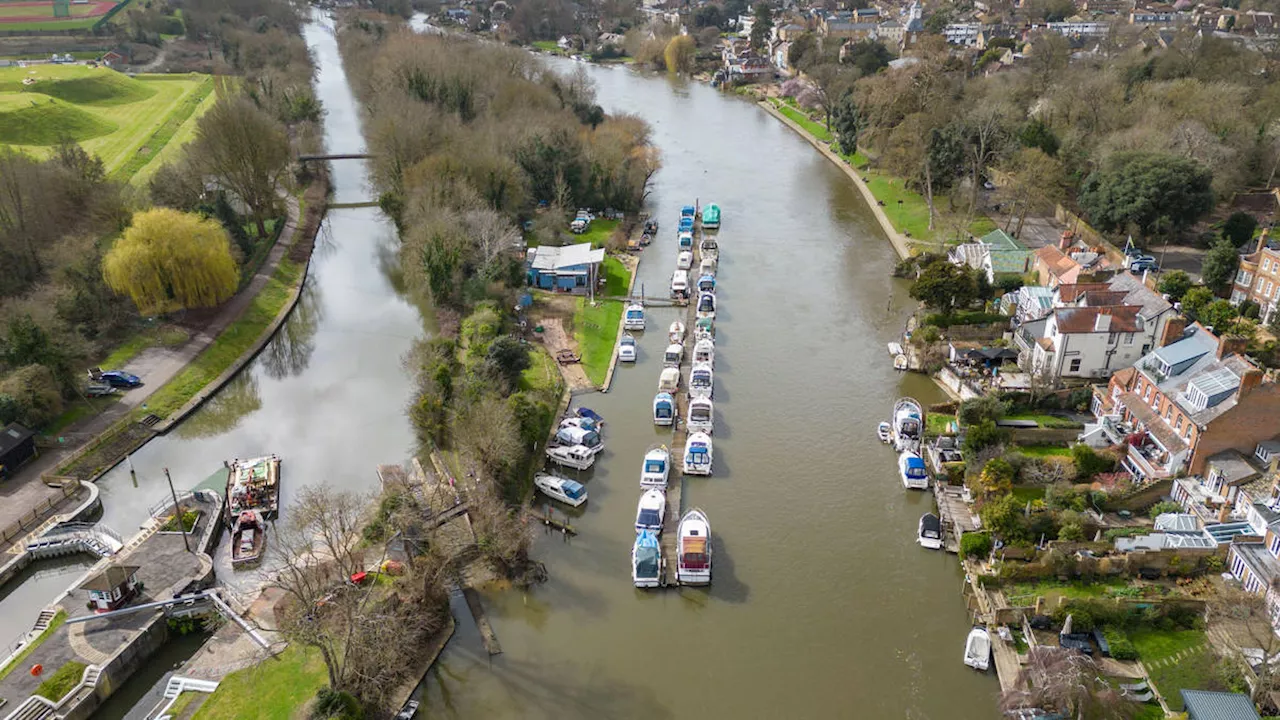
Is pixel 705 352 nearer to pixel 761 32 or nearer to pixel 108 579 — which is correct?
pixel 108 579

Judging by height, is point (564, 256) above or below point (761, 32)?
below

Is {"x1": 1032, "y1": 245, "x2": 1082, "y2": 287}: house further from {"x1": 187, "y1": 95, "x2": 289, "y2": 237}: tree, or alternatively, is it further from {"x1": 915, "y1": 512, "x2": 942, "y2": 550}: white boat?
{"x1": 187, "y1": 95, "x2": 289, "y2": 237}: tree

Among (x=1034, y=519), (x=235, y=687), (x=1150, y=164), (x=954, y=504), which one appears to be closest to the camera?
(x=235, y=687)

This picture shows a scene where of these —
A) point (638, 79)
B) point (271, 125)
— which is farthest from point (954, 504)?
point (638, 79)

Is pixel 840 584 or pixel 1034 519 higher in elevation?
pixel 1034 519

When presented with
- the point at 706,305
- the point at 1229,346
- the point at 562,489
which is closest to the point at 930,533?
the point at 562,489

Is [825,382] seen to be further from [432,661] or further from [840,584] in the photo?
[432,661]
